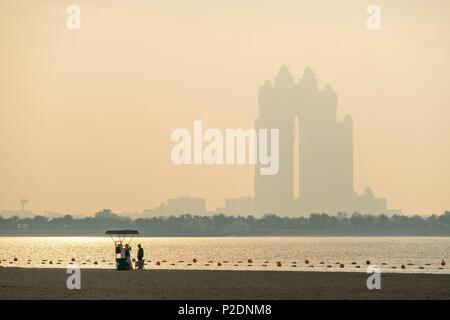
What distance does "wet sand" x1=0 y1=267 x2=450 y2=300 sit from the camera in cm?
4891

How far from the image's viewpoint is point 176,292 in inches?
2010

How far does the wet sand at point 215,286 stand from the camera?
1925 inches

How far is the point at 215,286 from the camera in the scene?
185 ft
